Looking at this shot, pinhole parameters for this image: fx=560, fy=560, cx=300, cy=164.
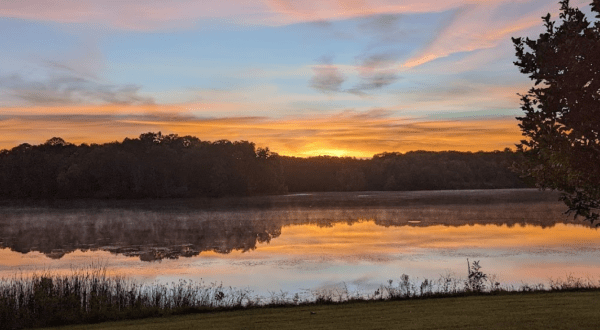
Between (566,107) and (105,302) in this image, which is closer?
(566,107)

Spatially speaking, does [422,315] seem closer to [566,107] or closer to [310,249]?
[566,107]

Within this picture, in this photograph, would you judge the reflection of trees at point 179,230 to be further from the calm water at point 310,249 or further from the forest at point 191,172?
the forest at point 191,172

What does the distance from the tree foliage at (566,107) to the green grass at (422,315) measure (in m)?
2.93

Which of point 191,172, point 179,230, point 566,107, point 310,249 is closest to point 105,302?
point 566,107

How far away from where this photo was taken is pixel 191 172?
12219cm

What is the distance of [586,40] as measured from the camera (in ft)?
30.5

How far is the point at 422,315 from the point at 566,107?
6013mm

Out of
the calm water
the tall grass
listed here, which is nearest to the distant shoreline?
the calm water

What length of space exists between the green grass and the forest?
84.1 metres

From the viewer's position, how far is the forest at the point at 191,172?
112938mm

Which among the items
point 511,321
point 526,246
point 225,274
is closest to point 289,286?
point 225,274

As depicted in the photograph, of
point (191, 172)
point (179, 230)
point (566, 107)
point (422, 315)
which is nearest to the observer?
point (566, 107)

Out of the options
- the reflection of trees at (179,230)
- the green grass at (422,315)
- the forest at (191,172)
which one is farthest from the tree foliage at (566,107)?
the forest at (191,172)

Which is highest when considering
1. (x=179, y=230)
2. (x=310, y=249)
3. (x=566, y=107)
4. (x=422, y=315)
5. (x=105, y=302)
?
(x=566, y=107)
